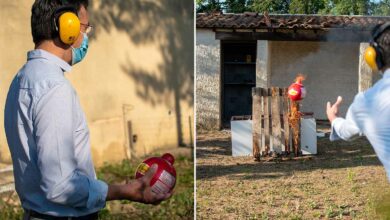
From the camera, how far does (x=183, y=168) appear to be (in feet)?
17.4

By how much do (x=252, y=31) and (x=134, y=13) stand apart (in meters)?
2.16

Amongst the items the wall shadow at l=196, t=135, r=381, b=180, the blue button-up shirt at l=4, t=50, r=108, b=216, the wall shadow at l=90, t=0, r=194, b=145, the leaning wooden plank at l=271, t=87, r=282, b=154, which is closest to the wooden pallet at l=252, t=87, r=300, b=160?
the leaning wooden plank at l=271, t=87, r=282, b=154

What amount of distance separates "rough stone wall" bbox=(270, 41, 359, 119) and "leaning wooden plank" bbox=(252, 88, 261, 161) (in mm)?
774

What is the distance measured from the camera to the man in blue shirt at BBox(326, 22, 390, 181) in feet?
6.55

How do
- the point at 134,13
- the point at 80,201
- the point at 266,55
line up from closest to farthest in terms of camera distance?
the point at 80,201, the point at 134,13, the point at 266,55

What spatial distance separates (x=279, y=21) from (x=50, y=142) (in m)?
5.44

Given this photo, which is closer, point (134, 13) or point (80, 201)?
point (80, 201)

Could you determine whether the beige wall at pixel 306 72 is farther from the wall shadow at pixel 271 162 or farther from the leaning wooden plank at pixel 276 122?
the leaning wooden plank at pixel 276 122

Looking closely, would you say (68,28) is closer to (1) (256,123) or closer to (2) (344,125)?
(2) (344,125)

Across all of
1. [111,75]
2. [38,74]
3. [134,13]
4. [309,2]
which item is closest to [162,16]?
[134,13]

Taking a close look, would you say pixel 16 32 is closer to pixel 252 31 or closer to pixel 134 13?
pixel 134 13

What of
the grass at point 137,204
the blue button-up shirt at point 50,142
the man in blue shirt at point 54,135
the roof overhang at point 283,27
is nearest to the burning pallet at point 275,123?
the roof overhang at point 283,27

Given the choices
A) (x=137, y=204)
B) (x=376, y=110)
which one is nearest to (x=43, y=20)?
(x=376, y=110)

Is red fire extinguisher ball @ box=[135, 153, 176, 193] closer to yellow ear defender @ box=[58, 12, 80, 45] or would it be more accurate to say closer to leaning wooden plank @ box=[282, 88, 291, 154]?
yellow ear defender @ box=[58, 12, 80, 45]
